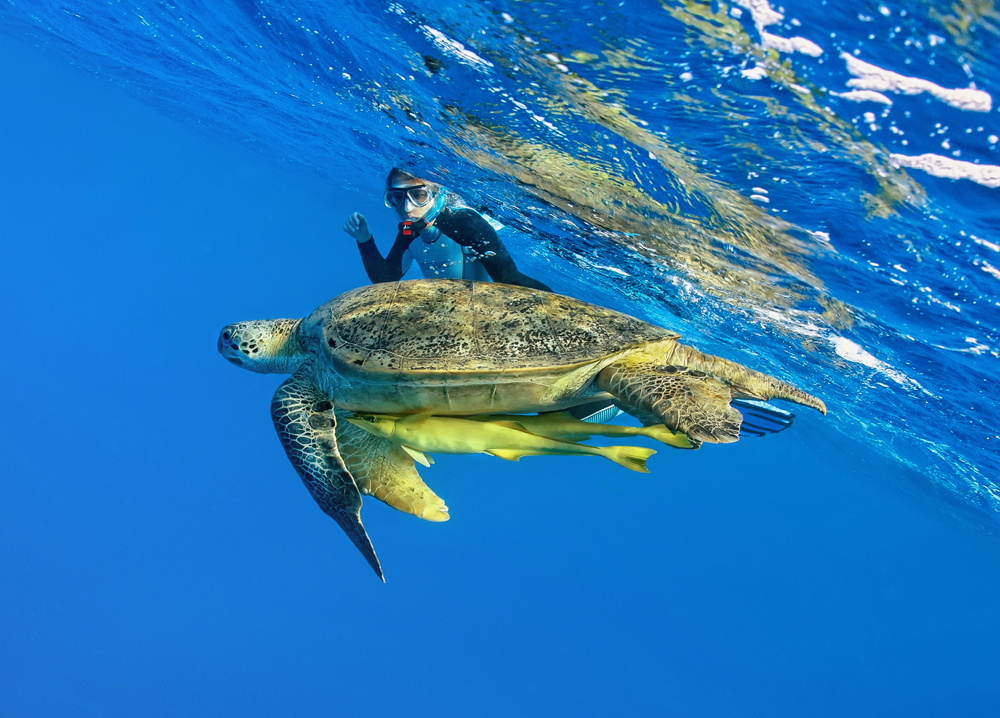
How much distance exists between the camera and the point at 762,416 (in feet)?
13.0

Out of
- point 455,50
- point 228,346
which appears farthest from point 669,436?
point 455,50

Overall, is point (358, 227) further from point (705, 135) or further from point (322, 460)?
point (705, 135)

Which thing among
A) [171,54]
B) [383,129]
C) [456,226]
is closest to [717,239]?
[456,226]

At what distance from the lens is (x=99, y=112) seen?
34.6 meters

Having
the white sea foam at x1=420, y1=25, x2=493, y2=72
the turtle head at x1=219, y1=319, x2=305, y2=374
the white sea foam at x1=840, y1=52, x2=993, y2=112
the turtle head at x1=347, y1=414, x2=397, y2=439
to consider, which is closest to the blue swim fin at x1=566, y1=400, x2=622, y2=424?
the turtle head at x1=347, y1=414, x2=397, y2=439

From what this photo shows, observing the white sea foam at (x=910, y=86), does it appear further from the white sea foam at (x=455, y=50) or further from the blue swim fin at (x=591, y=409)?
the white sea foam at (x=455, y=50)

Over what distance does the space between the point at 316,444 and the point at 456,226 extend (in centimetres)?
375

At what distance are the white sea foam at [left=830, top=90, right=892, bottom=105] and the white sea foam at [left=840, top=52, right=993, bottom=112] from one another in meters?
0.06

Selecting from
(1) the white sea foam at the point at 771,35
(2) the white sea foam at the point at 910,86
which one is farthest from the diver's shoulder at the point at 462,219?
(2) the white sea foam at the point at 910,86

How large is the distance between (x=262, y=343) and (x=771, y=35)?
428 cm

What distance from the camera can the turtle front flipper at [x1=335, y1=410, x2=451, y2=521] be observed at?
9.89ft

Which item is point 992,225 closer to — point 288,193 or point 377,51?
point 377,51

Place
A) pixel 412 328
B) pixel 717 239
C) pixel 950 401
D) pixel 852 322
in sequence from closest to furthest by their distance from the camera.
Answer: pixel 412 328 < pixel 717 239 < pixel 852 322 < pixel 950 401

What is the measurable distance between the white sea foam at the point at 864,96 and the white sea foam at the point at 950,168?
63cm
